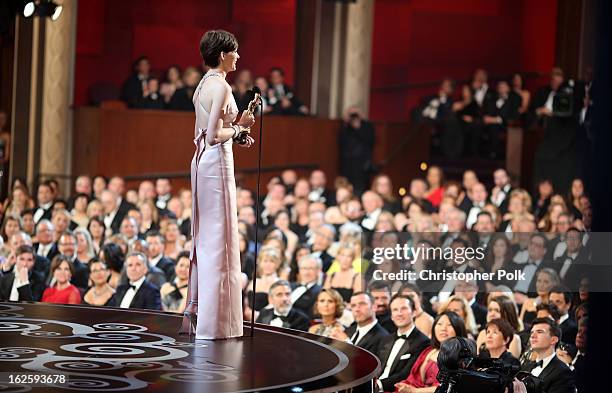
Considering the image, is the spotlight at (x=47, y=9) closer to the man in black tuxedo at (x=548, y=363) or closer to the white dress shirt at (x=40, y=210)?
the white dress shirt at (x=40, y=210)

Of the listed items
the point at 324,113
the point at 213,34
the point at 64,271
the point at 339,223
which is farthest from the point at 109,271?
the point at 324,113

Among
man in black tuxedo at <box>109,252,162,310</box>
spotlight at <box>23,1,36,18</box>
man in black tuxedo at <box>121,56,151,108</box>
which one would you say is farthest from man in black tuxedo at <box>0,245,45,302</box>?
man in black tuxedo at <box>121,56,151,108</box>

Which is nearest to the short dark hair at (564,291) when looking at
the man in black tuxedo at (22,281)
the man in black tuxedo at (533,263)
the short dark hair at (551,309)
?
the short dark hair at (551,309)

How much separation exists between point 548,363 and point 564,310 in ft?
3.69

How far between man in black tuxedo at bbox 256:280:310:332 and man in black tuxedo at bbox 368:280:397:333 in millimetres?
498

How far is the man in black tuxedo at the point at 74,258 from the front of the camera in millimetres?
9453

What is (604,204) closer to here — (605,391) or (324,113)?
(605,391)

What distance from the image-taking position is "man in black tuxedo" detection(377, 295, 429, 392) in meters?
7.43

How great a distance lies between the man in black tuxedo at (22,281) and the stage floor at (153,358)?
10.0 ft

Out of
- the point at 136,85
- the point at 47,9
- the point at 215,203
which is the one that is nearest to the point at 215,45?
the point at 215,203

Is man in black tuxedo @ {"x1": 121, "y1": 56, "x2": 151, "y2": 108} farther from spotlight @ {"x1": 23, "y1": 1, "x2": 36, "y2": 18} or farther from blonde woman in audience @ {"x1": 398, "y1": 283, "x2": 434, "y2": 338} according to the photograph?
blonde woman in audience @ {"x1": 398, "y1": 283, "x2": 434, "y2": 338}

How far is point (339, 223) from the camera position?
38.4 feet

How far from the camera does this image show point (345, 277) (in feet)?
30.7

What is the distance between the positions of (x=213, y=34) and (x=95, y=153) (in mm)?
10159
